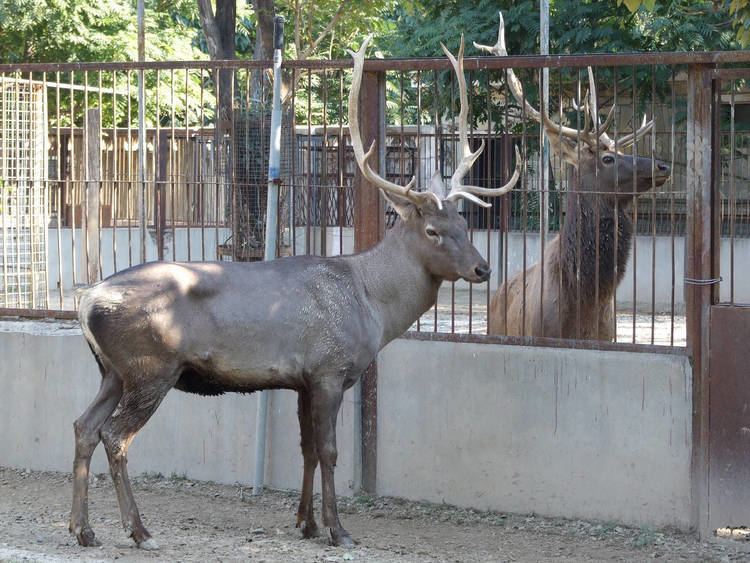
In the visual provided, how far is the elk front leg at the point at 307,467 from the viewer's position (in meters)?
7.06

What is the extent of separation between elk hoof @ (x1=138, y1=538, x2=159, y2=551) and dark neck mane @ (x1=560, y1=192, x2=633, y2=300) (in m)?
3.29

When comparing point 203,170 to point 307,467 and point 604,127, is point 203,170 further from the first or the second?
point 604,127

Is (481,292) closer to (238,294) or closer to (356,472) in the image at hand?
(356,472)

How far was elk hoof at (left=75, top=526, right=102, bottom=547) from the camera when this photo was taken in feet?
21.8

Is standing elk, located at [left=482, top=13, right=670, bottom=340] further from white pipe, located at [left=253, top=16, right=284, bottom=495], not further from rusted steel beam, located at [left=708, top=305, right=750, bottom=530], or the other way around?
white pipe, located at [left=253, top=16, right=284, bottom=495]

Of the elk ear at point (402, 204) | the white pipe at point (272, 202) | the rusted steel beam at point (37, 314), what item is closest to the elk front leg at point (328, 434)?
the elk ear at point (402, 204)

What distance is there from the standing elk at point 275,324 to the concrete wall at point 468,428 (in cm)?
80

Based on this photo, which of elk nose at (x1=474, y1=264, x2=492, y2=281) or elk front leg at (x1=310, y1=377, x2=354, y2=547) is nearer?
elk front leg at (x1=310, y1=377, x2=354, y2=547)

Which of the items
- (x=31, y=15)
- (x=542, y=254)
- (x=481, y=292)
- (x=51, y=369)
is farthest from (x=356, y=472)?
(x=31, y=15)

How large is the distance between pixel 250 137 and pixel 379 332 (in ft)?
7.53

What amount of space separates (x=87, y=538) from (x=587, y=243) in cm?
384

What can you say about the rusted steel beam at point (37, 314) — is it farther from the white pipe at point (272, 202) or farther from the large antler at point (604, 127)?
the large antler at point (604, 127)

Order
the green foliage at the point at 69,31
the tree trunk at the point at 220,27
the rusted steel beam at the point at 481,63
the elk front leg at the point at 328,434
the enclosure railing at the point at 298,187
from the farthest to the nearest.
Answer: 1. the green foliage at the point at 69,31
2. the tree trunk at the point at 220,27
3. the enclosure railing at the point at 298,187
4. the rusted steel beam at the point at 481,63
5. the elk front leg at the point at 328,434

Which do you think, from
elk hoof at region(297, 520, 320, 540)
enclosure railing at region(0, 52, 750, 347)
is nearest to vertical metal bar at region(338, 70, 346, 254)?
enclosure railing at region(0, 52, 750, 347)
